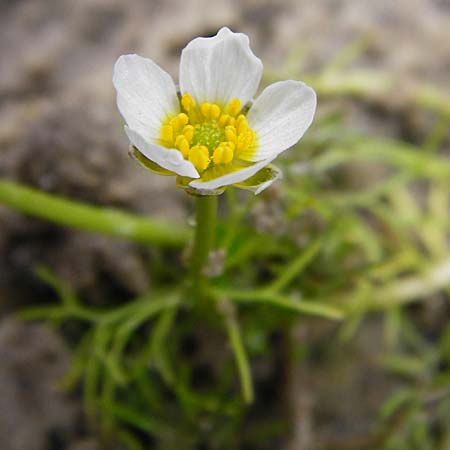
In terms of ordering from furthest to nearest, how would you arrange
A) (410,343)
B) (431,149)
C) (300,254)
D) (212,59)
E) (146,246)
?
1. (431,149)
2. (410,343)
3. (146,246)
4. (300,254)
5. (212,59)

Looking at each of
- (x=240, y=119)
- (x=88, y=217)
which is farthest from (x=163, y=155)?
(x=88, y=217)

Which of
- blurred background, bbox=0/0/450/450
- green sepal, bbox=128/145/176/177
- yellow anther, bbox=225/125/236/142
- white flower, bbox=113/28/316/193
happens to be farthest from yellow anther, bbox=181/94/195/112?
blurred background, bbox=0/0/450/450

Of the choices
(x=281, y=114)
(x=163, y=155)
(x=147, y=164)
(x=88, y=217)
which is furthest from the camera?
(x=88, y=217)

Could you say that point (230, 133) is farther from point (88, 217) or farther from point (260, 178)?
point (88, 217)

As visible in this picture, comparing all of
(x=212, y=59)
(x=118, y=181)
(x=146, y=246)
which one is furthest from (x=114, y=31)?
(x=212, y=59)

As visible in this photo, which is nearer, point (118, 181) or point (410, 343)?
point (118, 181)

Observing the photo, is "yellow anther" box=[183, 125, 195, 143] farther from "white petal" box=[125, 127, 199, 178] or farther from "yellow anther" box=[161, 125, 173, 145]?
"white petal" box=[125, 127, 199, 178]

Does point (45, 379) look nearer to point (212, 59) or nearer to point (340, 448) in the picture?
point (340, 448)
